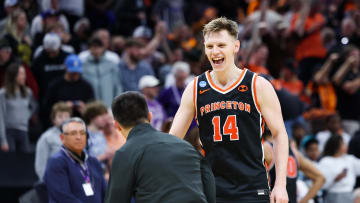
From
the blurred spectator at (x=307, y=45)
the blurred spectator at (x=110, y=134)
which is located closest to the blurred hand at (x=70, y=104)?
the blurred spectator at (x=110, y=134)

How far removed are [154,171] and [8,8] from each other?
9601 millimetres

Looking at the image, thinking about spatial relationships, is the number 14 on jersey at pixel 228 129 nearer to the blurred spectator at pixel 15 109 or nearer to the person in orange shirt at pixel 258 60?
the blurred spectator at pixel 15 109

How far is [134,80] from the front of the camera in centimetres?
1202

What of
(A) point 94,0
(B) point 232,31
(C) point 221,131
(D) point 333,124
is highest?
(A) point 94,0

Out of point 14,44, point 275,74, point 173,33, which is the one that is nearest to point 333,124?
point 275,74

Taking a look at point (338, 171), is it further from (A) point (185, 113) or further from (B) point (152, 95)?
(A) point (185, 113)

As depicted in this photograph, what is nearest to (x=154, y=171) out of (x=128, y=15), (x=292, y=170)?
(x=292, y=170)

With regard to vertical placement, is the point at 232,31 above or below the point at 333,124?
above

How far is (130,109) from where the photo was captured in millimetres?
4281

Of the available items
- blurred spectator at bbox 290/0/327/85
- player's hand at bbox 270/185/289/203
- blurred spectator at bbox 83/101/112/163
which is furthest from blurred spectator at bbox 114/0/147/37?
player's hand at bbox 270/185/289/203

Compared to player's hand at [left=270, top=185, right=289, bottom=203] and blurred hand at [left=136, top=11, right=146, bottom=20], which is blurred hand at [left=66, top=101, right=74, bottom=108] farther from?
player's hand at [left=270, top=185, right=289, bottom=203]

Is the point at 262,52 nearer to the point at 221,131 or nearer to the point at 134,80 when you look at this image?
the point at 134,80

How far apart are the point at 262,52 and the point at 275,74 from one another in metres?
1.18

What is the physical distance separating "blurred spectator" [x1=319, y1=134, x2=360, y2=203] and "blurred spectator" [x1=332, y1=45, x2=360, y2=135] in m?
2.78
